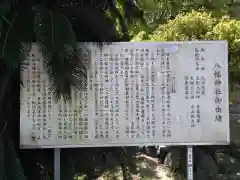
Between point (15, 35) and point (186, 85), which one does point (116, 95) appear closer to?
point (186, 85)

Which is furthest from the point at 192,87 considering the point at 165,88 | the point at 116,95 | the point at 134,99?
the point at 116,95

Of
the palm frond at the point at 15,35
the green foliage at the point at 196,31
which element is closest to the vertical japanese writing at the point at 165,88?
the palm frond at the point at 15,35

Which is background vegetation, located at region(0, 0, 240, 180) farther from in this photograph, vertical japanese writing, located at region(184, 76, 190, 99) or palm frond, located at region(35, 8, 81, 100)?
vertical japanese writing, located at region(184, 76, 190, 99)

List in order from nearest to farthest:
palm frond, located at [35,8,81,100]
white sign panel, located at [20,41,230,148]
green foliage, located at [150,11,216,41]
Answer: palm frond, located at [35,8,81,100] → white sign panel, located at [20,41,230,148] → green foliage, located at [150,11,216,41]

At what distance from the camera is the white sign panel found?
351 centimetres

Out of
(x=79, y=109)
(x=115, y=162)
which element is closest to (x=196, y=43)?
(x=79, y=109)

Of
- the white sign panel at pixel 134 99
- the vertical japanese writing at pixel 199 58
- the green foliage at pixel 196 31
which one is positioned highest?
the green foliage at pixel 196 31

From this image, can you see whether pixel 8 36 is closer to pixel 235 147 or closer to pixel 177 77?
pixel 177 77

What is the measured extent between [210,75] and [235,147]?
3.55 metres

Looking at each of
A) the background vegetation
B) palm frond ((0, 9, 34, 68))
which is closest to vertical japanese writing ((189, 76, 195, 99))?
the background vegetation

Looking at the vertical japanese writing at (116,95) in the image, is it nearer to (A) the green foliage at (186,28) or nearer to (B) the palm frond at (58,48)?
(B) the palm frond at (58,48)

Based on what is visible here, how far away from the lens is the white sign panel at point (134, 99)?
351 centimetres

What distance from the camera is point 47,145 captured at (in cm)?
351

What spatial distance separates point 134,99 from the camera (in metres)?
3.51
